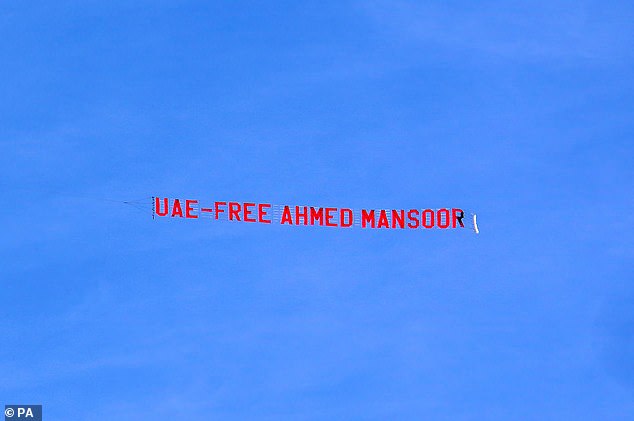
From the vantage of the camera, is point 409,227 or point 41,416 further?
point 409,227

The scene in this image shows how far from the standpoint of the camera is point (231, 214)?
19738cm

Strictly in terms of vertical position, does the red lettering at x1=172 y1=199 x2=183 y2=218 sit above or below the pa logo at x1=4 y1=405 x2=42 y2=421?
above

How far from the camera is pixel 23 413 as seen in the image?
180 metres

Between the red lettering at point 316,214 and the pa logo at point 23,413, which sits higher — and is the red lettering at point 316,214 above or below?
above

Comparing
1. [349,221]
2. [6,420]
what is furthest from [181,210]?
[6,420]

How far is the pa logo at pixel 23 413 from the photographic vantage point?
17925 centimetres

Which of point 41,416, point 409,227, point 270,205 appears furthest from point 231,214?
point 41,416

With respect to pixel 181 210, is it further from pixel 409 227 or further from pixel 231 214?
pixel 409 227

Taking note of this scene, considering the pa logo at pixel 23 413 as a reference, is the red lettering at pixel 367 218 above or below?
above

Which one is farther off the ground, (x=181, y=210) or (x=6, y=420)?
(x=181, y=210)

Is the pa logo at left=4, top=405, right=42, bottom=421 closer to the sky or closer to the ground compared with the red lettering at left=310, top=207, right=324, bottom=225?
closer to the ground

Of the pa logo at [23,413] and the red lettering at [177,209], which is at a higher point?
→ the red lettering at [177,209]

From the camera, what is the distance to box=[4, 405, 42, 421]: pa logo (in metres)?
179

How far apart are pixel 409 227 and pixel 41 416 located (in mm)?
47683
